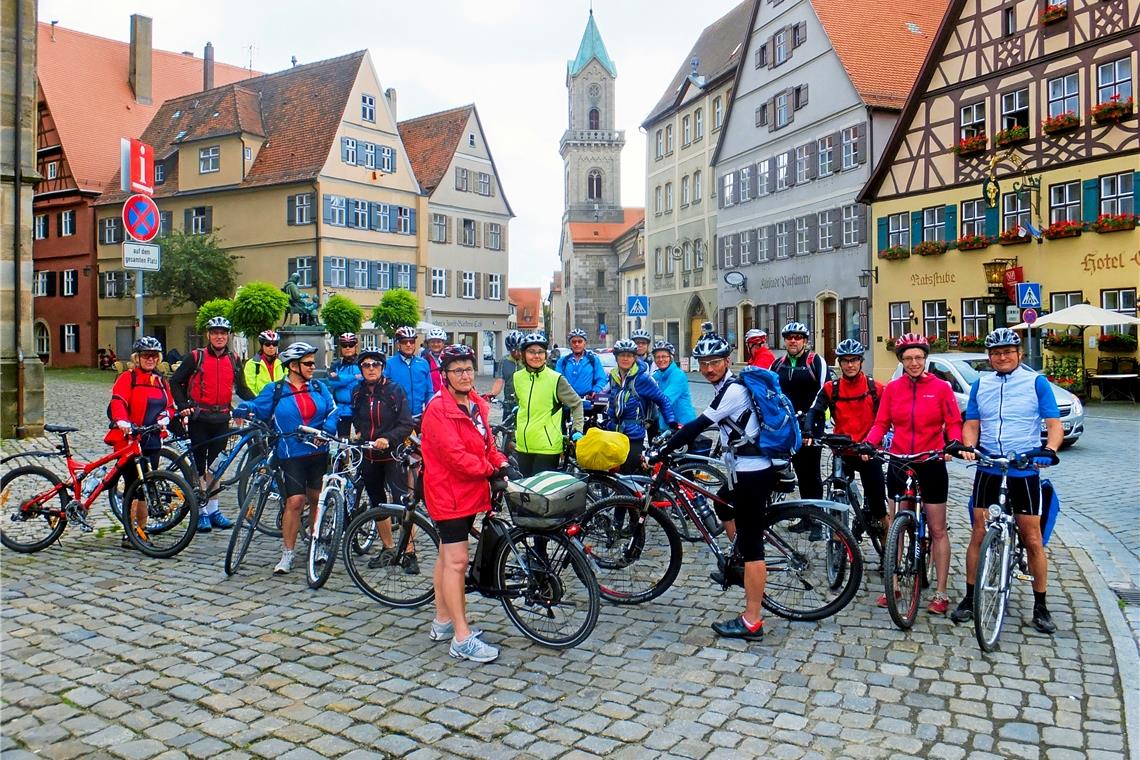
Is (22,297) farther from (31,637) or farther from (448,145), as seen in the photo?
(448,145)

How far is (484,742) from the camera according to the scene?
452 cm

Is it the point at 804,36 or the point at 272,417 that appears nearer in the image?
the point at 272,417

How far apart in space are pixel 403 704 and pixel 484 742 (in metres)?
0.65

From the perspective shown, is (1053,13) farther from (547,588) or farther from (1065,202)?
(547,588)

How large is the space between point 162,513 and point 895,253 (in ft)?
94.6

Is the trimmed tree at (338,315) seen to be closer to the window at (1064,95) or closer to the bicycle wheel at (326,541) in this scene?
the window at (1064,95)

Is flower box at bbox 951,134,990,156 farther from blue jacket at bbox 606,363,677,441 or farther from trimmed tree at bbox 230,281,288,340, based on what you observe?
blue jacket at bbox 606,363,677,441

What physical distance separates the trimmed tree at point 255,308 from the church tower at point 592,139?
62.3 m

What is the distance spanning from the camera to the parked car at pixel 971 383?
1566 centimetres

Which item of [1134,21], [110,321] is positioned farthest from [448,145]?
[1134,21]

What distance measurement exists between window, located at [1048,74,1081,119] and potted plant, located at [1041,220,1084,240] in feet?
9.86

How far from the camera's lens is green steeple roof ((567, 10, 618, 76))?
93.8m

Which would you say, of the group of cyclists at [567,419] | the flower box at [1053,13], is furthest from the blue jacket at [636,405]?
the flower box at [1053,13]

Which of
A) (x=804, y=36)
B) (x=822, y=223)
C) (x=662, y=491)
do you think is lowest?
(x=662, y=491)
